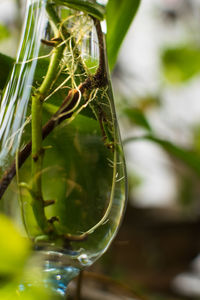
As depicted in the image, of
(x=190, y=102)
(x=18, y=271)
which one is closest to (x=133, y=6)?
(x=18, y=271)

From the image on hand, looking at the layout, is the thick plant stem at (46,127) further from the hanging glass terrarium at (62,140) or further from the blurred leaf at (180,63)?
the blurred leaf at (180,63)

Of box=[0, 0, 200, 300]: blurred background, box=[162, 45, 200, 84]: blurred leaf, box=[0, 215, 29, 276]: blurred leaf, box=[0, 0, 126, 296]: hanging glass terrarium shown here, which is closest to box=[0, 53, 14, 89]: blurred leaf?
box=[0, 0, 126, 296]: hanging glass terrarium

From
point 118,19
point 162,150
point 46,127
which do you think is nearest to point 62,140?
point 46,127

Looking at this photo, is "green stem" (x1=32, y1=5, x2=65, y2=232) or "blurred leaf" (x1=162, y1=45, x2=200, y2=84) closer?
"green stem" (x1=32, y1=5, x2=65, y2=232)

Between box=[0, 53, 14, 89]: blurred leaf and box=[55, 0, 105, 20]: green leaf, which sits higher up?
box=[55, 0, 105, 20]: green leaf

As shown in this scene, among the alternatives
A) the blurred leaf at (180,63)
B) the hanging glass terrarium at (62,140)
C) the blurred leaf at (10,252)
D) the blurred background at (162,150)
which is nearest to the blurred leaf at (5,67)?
the hanging glass terrarium at (62,140)

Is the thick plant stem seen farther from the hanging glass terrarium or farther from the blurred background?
the blurred background

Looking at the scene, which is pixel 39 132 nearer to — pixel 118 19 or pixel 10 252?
pixel 10 252
